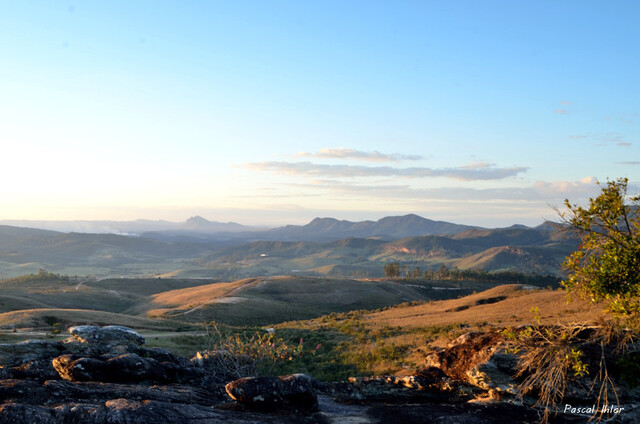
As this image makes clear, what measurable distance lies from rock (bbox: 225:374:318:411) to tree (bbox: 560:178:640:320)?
350 inches

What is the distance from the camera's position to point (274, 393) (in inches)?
518

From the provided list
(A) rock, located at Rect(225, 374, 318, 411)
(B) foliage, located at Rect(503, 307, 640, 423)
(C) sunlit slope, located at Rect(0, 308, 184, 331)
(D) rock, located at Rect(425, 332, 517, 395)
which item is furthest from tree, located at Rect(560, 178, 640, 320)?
(C) sunlit slope, located at Rect(0, 308, 184, 331)

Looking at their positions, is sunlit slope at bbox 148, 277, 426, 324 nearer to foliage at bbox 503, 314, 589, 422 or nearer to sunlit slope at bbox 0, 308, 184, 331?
sunlit slope at bbox 0, 308, 184, 331

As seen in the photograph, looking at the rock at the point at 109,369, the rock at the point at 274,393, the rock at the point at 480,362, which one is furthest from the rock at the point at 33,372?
the rock at the point at 480,362

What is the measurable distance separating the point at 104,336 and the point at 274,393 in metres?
16.2

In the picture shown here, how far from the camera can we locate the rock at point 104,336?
75.6ft

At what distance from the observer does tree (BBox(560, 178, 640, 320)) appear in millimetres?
12141

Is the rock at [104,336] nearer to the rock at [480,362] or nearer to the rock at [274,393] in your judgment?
the rock at [274,393]

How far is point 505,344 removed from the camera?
15.5 m

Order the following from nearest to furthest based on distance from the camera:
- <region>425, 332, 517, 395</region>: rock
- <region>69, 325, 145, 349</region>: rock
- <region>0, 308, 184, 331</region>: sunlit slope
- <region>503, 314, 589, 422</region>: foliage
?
<region>503, 314, 589, 422</region>: foliage → <region>425, 332, 517, 395</region>: rock → <region>69, 325, 145, 349</region>: rock → <region>0, 308, 184, 331</region>: sunlit slope

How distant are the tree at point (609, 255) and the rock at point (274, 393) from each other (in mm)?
8896

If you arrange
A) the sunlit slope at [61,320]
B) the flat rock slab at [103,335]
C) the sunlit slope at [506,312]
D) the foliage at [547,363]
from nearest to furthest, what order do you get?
the foliage at [547,363] < the flat rock slab at [103,335] < the sunlit slope at [506,312] < the sunlit slope at [61,320]

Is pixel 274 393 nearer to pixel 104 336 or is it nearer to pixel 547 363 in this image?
pixel 547 363

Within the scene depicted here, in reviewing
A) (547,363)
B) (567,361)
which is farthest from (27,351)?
(567,361)
